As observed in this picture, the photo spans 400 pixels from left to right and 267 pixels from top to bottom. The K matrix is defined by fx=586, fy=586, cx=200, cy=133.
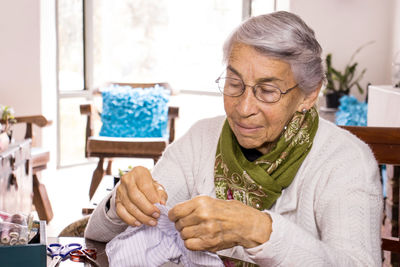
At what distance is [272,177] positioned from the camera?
155 centimetres

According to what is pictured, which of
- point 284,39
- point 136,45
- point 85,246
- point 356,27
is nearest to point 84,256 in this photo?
point 85,246

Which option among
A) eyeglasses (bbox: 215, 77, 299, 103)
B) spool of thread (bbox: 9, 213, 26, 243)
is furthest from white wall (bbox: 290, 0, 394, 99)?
spool of thread (bbox: 9, 213, 26, 243)

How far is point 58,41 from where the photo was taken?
6121 mm

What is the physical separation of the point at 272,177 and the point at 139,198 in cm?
42

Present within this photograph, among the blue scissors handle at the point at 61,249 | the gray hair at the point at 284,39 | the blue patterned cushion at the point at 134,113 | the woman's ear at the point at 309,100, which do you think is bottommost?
the blue patterned cushion at the point at 134,113

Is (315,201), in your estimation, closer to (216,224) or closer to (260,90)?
(260,90)

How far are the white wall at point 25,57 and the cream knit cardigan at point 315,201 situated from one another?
12.4 feet

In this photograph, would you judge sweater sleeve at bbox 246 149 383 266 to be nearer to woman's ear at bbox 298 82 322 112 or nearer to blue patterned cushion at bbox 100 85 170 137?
woman's ear at bbox 298 82 322 112

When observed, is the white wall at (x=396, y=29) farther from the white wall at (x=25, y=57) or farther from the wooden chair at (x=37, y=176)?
the white wall at (x=25, y=57)

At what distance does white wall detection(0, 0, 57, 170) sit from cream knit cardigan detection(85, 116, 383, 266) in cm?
377

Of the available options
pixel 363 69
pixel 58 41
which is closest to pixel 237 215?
pixel 363 69

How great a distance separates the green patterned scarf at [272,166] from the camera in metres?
1.53

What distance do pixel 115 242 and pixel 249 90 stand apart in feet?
1.62

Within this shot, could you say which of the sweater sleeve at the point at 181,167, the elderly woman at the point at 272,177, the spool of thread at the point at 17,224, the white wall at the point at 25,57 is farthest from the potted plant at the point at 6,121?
the spool of thread at the point at 17,224
